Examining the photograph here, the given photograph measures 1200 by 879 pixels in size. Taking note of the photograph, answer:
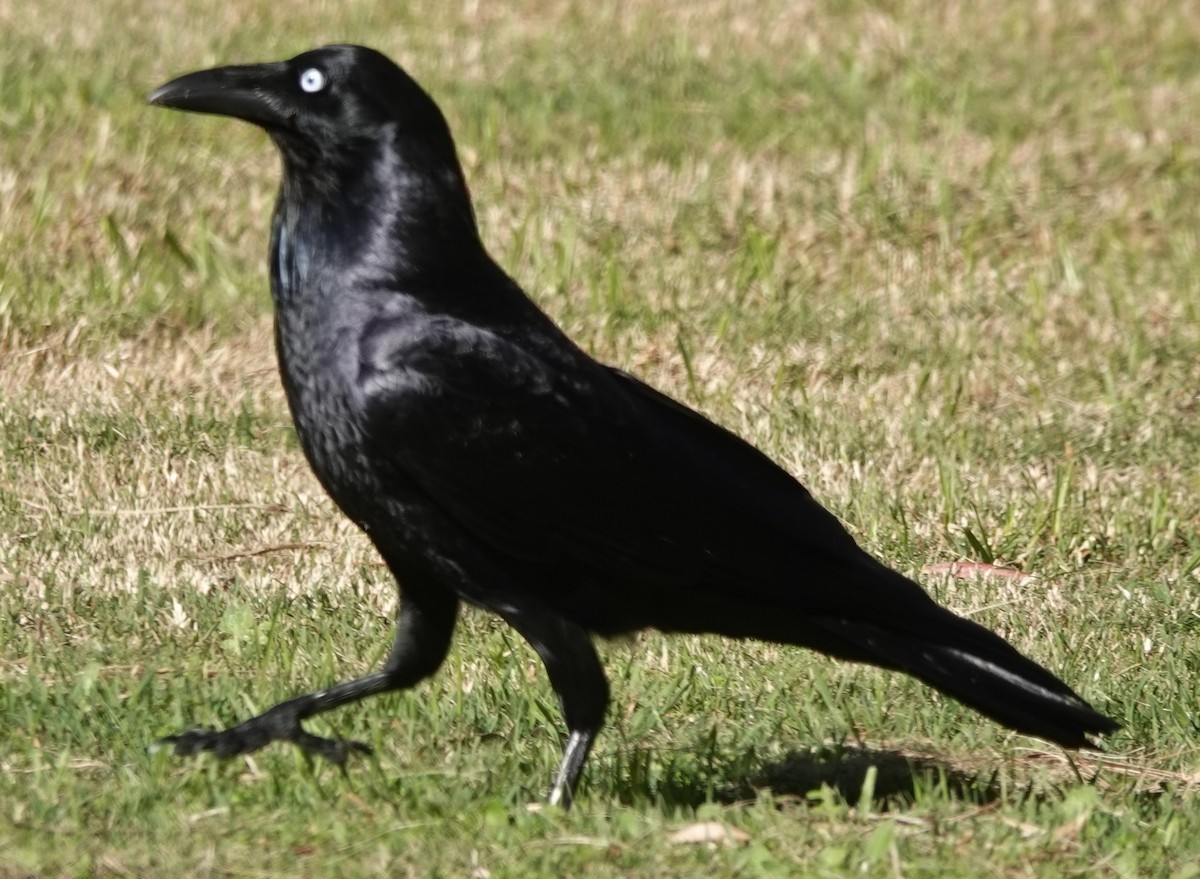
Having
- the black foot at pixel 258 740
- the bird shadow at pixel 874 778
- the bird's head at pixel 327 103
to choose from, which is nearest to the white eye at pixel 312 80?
the bird's head at pixel 327 103

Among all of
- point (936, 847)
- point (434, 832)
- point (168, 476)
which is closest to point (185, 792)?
point (434, 832)

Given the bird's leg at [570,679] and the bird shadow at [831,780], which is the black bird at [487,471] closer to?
the bird's leg at [570,679]

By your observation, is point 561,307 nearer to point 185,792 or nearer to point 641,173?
point 641,173

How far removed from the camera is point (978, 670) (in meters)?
3.83

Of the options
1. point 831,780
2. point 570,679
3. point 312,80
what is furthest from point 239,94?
point 831,780

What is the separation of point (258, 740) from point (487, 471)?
0.66m

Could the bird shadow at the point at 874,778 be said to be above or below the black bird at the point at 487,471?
below

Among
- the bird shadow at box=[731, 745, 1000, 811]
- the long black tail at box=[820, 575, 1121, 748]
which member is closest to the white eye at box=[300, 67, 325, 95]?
the long black tail at box=[820, 575, 1121, 748]

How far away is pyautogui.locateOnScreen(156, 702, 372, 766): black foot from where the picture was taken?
3.80 m

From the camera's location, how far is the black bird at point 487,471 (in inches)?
146

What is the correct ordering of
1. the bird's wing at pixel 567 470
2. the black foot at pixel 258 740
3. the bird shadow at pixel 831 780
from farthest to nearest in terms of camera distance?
the bird shadow at pixel 831 780
the black foot at pixel 258 740
the bird's wing at pixel 567 470

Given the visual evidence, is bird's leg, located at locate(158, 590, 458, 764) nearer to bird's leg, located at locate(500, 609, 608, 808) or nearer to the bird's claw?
the bird's claw

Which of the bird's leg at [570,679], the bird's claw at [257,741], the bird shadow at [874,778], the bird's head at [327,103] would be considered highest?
the bird's head at [327,103]

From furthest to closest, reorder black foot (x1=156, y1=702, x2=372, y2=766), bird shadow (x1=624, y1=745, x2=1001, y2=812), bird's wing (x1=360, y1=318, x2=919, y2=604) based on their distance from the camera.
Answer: bird shadow (x1=624, y1=745, x2=1001, y2=812), black foot (x1=156, y1=702, x2=372, y2=766), bird's wing (x1=360, y1=318, x2=919, y2=604)
